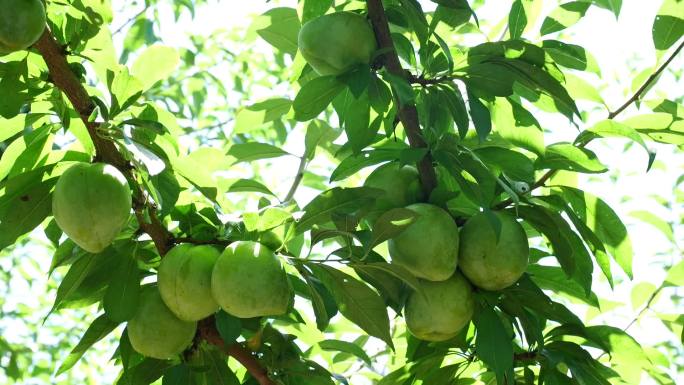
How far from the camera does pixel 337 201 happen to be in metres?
1.34

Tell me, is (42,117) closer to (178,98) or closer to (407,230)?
(407,230)

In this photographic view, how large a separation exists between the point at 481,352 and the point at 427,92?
0.49 metres

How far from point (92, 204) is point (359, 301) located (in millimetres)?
471

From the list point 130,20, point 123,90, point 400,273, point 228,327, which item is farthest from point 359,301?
point 130,20

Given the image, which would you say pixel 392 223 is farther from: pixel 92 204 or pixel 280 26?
pixel 280 26

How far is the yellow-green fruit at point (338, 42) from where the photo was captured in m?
1.41

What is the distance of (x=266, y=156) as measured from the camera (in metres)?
1.85

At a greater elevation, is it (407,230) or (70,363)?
(407,230)

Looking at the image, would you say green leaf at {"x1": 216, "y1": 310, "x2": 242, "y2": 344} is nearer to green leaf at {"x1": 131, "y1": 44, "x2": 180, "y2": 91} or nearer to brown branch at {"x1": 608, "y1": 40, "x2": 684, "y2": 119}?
green leaf at {"x1": 131, "y1": 44, "x2": 180, "y2": 91}

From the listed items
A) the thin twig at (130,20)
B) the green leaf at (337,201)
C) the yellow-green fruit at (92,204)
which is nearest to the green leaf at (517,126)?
the green leaf at (337,201)

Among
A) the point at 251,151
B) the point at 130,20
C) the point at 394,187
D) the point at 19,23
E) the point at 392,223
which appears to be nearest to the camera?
the point at 19,23

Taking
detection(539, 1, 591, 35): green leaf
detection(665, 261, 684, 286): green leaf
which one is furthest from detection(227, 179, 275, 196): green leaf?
detection(665, 261, 684, 286): green leaf

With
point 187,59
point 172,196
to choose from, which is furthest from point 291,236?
point 187,59

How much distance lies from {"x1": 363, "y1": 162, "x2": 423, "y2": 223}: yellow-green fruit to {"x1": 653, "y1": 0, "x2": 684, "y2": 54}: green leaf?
56cm
